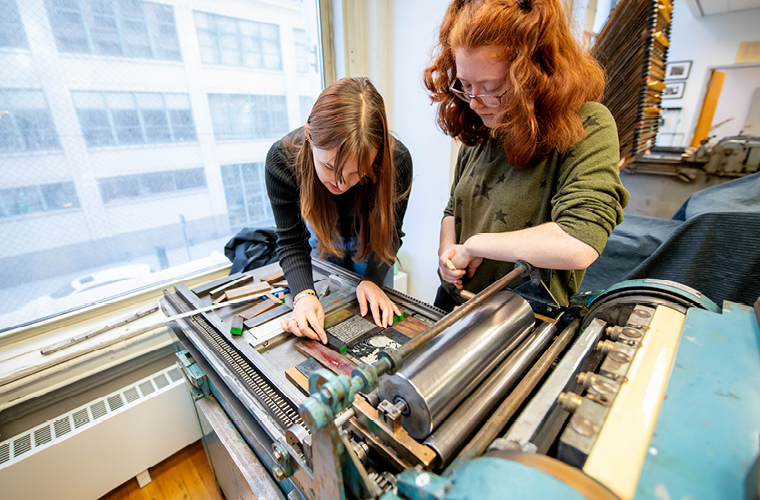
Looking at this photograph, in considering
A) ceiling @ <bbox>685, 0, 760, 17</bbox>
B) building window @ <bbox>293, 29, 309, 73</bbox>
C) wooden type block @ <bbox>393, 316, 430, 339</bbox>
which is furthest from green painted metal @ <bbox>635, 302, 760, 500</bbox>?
ceiling @ <bbox>685, 0, 760, 17</bbox>

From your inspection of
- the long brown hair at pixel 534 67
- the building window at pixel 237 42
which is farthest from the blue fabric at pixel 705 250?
the building window at pixel 237 42

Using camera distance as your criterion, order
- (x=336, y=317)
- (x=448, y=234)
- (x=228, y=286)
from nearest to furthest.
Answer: (x=336, y=317) → (x=448, y=234) → (x=228, y=286)

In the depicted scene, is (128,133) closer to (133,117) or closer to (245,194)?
(133,117)

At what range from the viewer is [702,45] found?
13.7 feet

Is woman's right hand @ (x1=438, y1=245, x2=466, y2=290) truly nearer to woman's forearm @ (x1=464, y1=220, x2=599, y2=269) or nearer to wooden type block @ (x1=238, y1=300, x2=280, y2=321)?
woman's forearm @ (x1=464, y1=220, x2=599, y2=269)

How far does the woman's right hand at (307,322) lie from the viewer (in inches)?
37.4

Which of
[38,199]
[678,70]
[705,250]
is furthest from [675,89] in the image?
[38,199]

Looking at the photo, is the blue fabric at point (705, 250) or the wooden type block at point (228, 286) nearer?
the wooden type block at point (228, 286)

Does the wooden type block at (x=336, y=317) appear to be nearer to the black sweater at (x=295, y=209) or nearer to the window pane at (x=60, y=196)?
the black sweater at (x=295, y=209)

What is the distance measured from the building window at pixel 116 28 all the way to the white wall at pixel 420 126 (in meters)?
1.18

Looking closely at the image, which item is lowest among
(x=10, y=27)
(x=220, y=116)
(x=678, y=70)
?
(x=220, y=116)

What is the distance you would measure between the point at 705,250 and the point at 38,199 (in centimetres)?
311

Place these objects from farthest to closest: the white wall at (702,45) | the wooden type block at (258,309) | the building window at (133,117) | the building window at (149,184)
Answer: the white wall at (702,45) < the building window at (149,184) < the building window at (133,117) < the wooden type block at (258,309)

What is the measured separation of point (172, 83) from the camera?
1.56 metres
